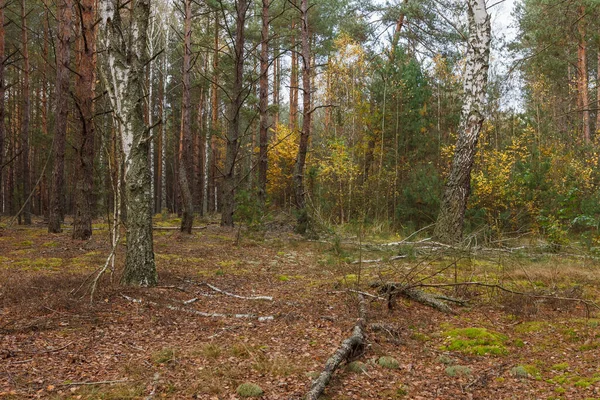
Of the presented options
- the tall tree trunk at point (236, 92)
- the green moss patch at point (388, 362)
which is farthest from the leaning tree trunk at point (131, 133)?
the tall tree trunk at point (236, 92)

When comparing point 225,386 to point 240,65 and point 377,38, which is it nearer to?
point 240,65

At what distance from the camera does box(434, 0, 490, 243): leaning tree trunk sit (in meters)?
8.28

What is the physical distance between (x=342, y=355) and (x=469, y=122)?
255 inches

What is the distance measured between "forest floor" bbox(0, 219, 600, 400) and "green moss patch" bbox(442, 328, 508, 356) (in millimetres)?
11

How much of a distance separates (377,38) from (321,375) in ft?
60.2

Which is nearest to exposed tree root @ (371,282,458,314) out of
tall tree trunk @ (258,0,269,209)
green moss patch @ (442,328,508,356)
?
green moss patch @ (442,328,508,356)

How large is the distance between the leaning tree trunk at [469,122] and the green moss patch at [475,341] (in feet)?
13.7

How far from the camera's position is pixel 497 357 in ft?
12.4

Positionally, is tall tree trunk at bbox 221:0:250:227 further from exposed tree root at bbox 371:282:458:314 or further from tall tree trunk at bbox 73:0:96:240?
exposed tree root at bbox 371:282:458:314

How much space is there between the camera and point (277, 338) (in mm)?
4086

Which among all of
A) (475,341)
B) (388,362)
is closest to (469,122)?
(475,341)

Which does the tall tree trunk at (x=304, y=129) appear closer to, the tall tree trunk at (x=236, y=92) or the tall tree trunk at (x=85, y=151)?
the tall tree trunk at (x=236, y=92)

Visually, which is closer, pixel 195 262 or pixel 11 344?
pixel 11 344

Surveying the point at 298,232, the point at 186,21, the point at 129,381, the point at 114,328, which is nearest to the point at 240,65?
the point at 186,21
